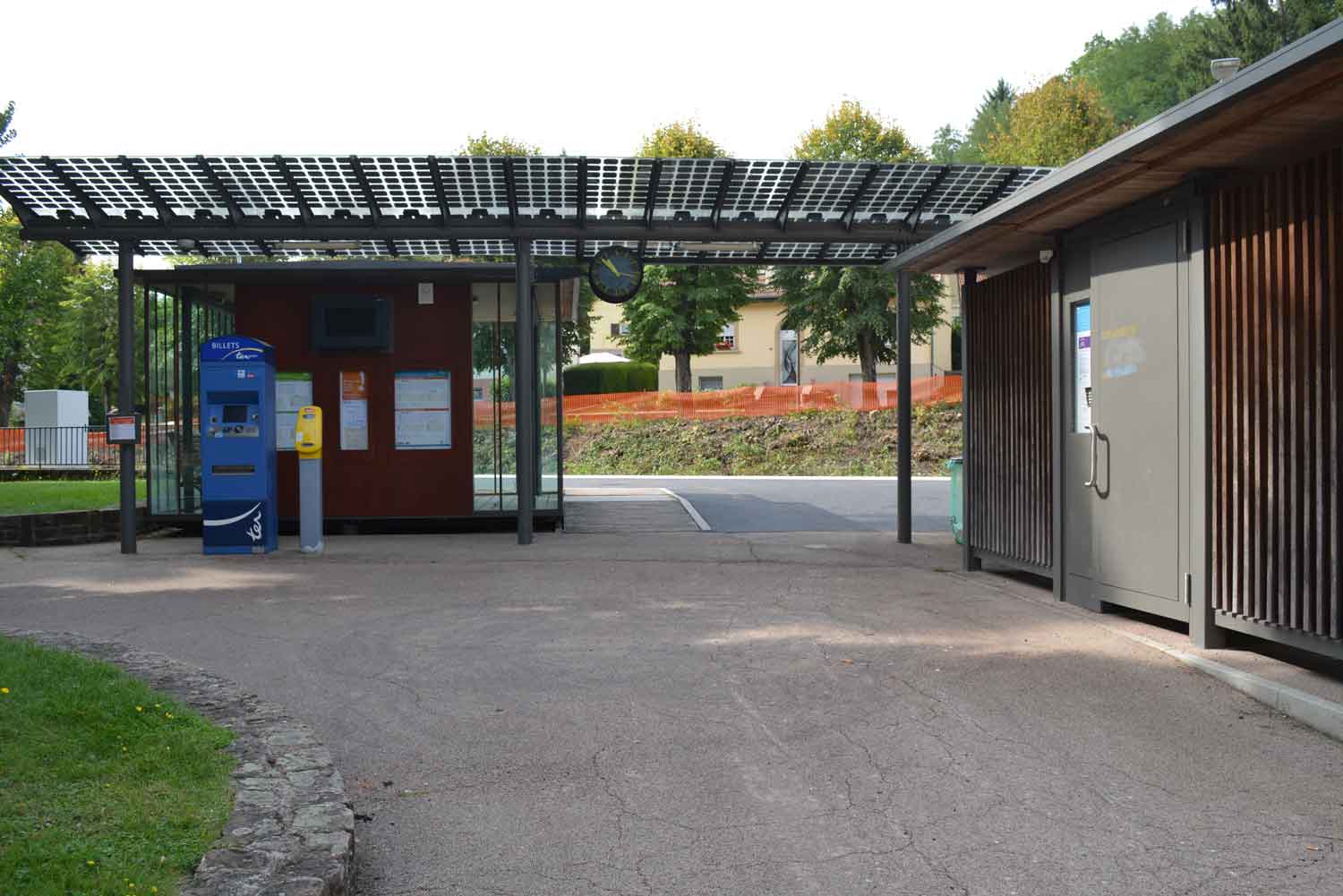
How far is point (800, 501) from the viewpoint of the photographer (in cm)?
2117

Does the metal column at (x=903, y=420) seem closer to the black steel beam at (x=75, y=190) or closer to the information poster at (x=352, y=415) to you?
the information poster at (x=352, y=415)

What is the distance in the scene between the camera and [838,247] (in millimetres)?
15352

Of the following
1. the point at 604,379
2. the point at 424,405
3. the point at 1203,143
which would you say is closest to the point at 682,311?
the point at 604,379

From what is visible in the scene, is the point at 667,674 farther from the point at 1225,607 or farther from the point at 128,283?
the point at 128,283

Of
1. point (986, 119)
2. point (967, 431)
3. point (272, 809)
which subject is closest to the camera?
point (272, 809)

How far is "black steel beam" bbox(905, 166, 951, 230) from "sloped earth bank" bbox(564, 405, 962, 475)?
16719mm

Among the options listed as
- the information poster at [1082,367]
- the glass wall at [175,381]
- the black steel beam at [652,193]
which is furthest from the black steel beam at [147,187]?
the information poster at [1082,367]

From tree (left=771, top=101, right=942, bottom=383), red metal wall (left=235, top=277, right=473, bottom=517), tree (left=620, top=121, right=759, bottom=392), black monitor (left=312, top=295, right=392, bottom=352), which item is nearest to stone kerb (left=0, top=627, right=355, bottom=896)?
red metal wall (left=235, top=277, right=473, bottom=517)

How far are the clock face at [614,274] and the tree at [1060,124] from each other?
39.9 m

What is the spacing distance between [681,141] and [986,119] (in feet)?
147

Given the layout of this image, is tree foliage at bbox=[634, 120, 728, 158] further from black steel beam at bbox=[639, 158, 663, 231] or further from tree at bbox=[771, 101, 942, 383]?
black steel beam at bbox=[639, 158, 663, 231]

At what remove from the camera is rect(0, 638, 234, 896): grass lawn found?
3.39 meters

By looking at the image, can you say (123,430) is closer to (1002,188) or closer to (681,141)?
(1002,188)

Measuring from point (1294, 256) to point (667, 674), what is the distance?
4091 mm
